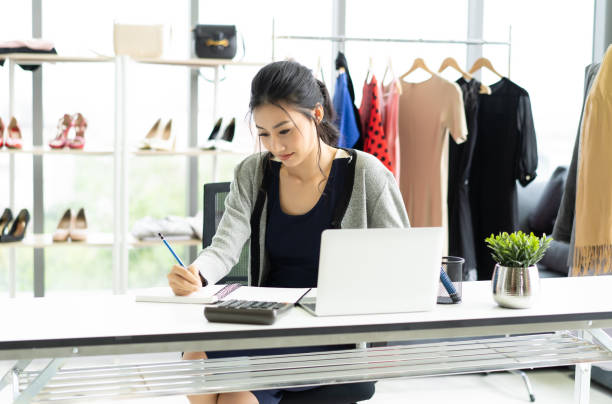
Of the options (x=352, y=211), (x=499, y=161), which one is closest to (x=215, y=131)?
(x=499, y=161)

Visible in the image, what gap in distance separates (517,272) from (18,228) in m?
2.74

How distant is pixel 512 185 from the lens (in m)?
3.24

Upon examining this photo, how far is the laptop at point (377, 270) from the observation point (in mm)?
1361

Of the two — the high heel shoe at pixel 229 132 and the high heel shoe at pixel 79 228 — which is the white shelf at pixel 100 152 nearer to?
the high heel shoe at pixel 229 132

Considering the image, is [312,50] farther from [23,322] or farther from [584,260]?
[23,322]

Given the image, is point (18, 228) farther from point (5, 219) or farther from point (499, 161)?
point (499, 161)

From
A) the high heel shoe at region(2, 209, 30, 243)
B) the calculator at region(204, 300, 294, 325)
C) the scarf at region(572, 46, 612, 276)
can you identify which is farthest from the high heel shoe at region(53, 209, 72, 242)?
the scarf at region(572, 46, 612, 276)

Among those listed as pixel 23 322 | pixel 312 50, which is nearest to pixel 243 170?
pixel 23 322

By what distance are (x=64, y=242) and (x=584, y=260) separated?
2443 millimetres

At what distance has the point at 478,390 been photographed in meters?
3.12

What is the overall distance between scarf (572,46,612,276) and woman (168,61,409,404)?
116 cm

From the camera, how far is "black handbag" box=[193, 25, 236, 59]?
3.43 metres

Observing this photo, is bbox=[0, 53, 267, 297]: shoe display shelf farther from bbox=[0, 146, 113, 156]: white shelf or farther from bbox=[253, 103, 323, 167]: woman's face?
bbox=[253, 103, 323, 167]: woman's face

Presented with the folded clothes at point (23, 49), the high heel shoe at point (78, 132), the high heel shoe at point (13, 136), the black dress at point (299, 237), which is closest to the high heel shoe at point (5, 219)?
the high heel shoe at point (13, 136)
